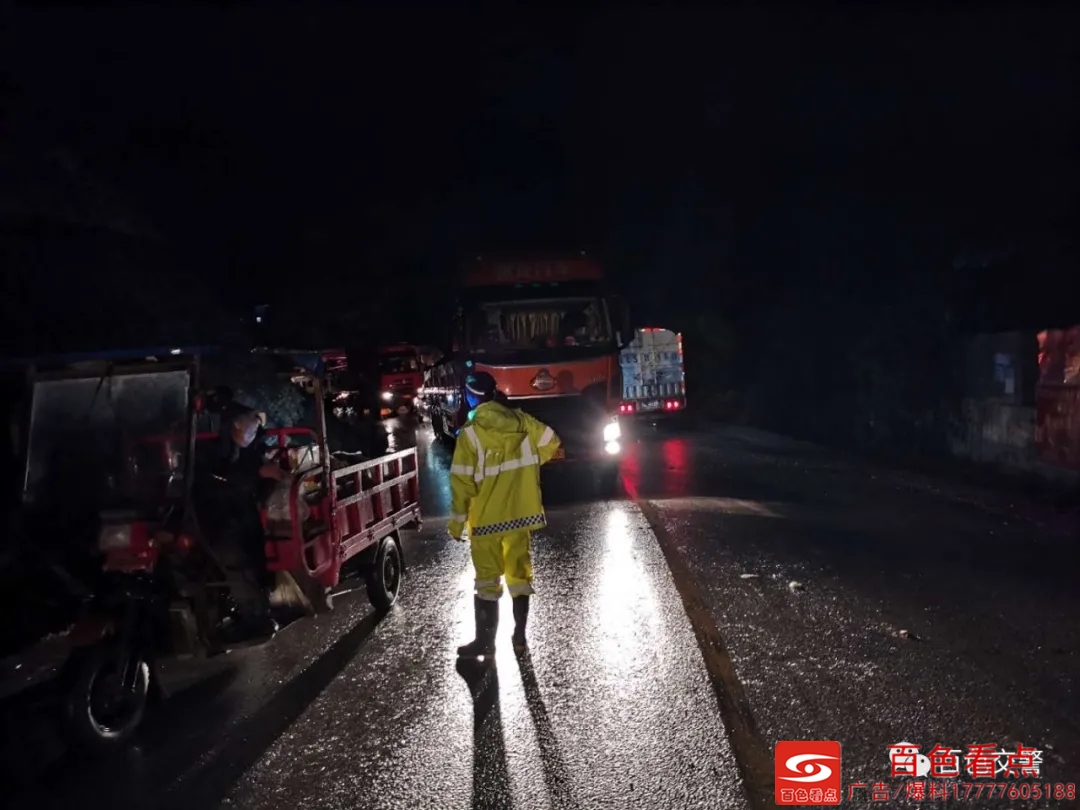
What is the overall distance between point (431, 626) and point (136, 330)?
20.8 m

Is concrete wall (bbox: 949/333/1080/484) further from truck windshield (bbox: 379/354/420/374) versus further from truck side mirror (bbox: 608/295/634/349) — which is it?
truck windshield (bbox: 379/354/420/374)

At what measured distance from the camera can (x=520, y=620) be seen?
226 inches

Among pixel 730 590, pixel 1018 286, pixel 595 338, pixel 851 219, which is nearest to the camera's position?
pixel 730 590

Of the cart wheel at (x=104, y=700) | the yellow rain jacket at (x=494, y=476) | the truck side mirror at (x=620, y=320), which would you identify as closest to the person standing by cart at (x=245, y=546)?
the cart wheel at (x=104, y=700)

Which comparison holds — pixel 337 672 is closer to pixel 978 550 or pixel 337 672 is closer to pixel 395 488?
pixel 395 488

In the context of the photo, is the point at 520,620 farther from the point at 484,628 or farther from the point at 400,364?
the point at 400,364

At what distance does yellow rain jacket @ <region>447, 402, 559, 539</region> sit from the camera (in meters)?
5.44

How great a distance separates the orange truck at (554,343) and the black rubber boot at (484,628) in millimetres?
7414

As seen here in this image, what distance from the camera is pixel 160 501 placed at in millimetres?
5379

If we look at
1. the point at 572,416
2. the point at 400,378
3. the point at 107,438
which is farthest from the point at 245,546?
the point at 400,378

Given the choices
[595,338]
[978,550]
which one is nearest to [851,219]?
[595,338]

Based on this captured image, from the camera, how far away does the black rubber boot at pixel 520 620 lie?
569cm

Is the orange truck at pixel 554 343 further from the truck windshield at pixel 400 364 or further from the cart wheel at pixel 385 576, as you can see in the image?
the truck windshield at pixel 400 364

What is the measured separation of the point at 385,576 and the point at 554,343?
7.14 meters
